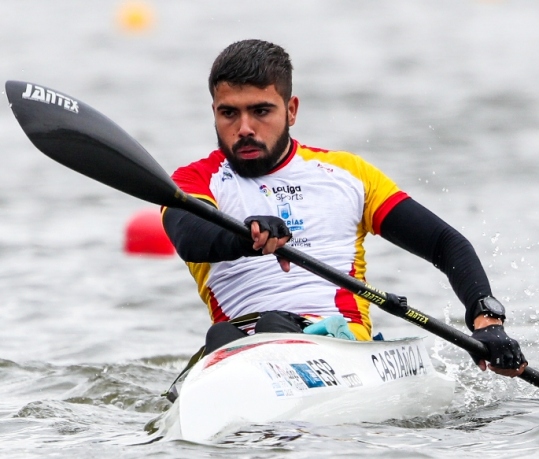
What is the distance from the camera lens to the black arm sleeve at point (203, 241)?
4.07 m

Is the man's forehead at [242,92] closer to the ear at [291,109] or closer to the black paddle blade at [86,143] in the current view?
the ear at [291,109]

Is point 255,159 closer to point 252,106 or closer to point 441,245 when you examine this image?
point 252,106

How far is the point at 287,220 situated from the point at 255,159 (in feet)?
0.87

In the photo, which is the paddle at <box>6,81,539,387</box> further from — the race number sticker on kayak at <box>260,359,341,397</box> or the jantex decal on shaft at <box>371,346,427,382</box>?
the race number sticker on kayak at <box>260,359,341,397</box>

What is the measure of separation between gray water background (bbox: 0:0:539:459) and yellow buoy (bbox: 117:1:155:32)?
21 cm

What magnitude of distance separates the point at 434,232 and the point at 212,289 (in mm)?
900

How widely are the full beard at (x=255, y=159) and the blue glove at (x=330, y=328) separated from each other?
674 millimetres

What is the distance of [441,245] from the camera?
15.2ft

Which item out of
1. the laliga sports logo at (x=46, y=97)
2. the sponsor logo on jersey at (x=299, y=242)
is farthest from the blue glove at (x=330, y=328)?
the laliga sports logo at (x=46, y=97)

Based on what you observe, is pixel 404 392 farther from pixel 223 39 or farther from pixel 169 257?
pixel 223 39

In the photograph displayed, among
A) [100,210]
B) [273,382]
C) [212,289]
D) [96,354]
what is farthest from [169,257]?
[273,382]

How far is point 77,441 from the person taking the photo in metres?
4.11

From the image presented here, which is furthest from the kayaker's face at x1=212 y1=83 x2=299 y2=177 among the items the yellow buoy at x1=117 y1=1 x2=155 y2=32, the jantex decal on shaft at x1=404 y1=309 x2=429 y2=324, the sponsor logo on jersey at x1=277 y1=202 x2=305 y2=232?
the yellow buoy at x1=117 y1=1 x2=155 y2=32

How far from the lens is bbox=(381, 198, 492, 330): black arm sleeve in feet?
15.0
